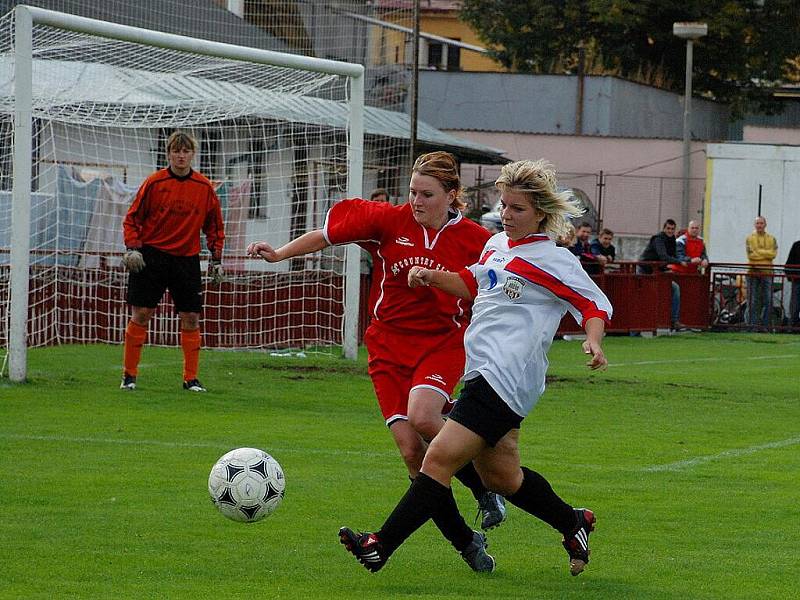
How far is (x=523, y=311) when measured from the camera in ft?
19.8

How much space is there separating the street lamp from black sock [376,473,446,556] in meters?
24.3

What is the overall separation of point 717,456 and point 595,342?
461cm

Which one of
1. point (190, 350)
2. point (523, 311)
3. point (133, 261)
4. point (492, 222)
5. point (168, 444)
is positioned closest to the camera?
point (523, 311)

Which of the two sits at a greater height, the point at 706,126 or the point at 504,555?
the point at 706,126

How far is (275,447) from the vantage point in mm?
10000

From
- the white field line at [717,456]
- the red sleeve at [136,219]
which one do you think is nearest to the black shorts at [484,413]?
the white field line at [717,456]

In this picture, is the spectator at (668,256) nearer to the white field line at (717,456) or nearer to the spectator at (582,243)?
the spectator at (582,243)

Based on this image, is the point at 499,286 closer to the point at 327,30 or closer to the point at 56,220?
the point at 56,220

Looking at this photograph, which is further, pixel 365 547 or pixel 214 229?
pixel 214 229

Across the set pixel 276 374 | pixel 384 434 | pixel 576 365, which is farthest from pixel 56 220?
pixel 384 434

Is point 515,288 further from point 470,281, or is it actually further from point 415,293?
point 415,293

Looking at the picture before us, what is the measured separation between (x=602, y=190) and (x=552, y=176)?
3131 cm

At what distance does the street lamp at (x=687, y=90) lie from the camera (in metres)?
28.9

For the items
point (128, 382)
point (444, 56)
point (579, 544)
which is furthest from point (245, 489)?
point (444, 56)
